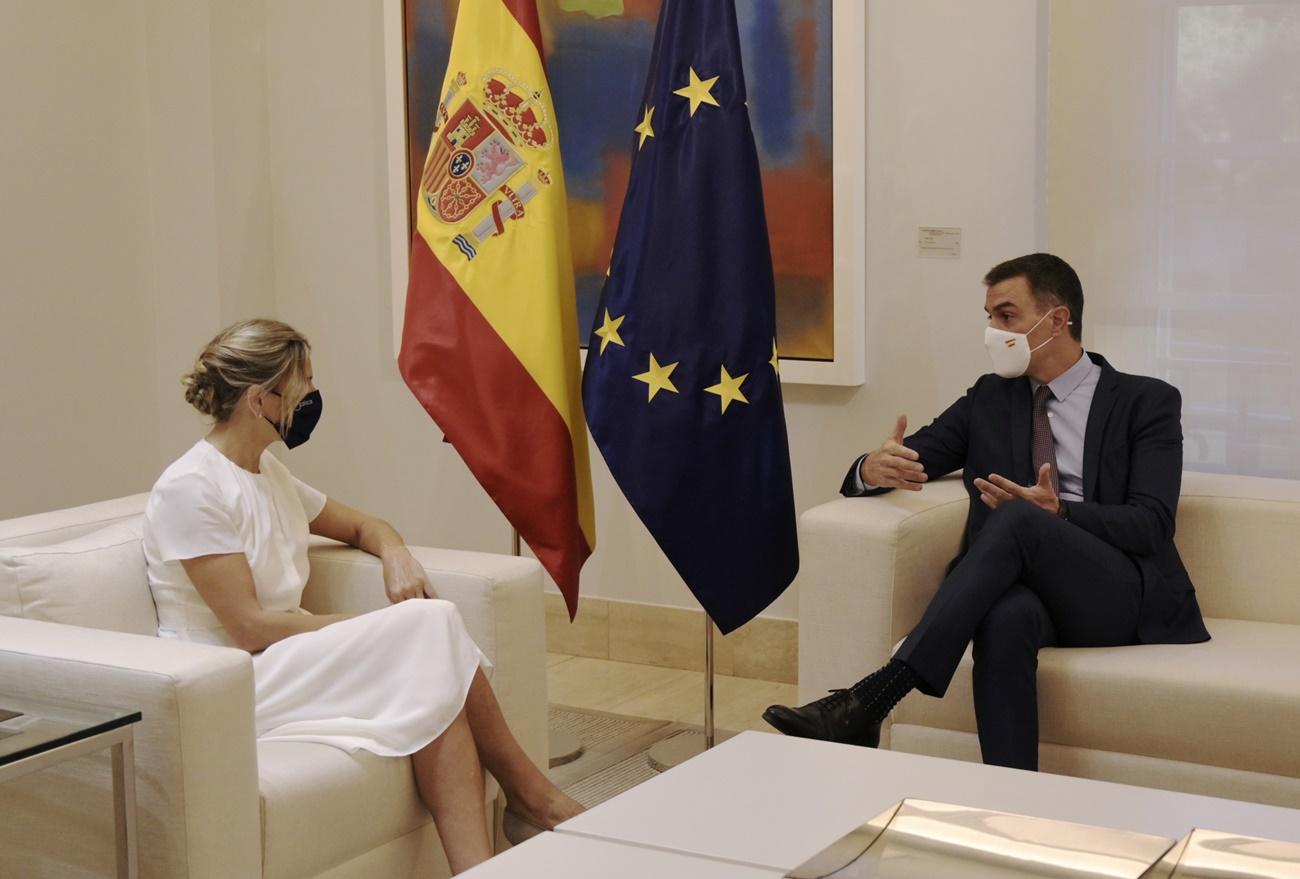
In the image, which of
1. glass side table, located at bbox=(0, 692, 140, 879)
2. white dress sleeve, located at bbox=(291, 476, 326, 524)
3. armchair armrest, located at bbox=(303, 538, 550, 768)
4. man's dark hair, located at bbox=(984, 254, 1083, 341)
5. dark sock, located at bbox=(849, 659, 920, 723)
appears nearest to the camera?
glass side table, located at bbox=(0, 692, 140, 879)

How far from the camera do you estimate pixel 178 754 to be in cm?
222

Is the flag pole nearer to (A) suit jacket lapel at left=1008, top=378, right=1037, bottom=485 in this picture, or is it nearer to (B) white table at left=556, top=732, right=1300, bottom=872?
(A) suit jacket lapel at left=1008, top=378, right=1037, bottom=485

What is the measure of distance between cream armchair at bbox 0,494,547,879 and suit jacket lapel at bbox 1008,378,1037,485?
1.20 metres

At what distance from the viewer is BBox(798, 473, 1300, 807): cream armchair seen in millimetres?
2830

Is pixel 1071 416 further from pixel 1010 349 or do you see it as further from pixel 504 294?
pixel 504 294

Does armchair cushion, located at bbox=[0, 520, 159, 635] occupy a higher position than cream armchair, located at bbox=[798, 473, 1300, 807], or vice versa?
armchair cushion, located at bbox=[0, 520, 159, 635]

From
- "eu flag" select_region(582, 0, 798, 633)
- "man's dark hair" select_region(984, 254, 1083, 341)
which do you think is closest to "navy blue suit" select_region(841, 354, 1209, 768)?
"man's dark hair" select_region(984, 254, 1083, 341)

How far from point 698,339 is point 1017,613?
977 millimetres

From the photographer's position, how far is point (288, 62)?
5055 mm

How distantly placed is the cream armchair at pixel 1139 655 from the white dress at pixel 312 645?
0.82m

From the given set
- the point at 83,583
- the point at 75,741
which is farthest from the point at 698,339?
the point at 75,741

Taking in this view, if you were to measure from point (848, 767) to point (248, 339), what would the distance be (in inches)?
55.4

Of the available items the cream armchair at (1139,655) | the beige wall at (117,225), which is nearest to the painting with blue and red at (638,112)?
the beige wall at (117,225)

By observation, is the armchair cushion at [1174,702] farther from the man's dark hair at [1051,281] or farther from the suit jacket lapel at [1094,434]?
the man's dark hair at [1051,281]
